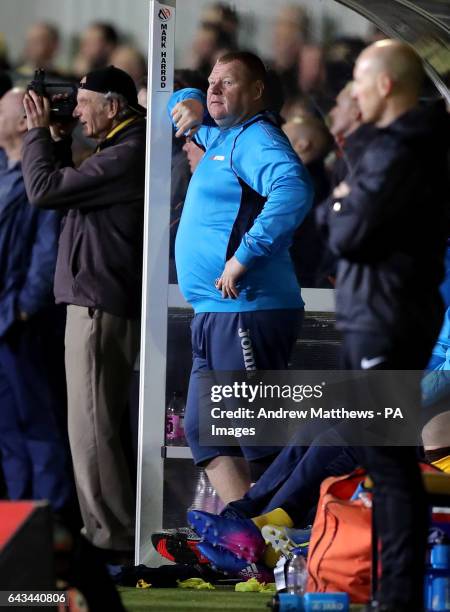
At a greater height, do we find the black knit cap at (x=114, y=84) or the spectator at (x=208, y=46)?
the spectator at (x=208, y=46)

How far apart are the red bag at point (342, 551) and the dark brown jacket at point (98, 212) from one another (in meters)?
1.13

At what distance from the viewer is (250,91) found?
163 inches

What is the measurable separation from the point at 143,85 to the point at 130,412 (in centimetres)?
114

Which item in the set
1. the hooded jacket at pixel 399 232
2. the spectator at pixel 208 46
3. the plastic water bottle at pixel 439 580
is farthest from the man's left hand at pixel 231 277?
the plastic water bottle at pixel 439 580

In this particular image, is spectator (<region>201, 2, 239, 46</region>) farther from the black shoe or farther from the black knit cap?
the black shoe

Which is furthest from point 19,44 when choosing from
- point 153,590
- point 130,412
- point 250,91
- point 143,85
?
point 153,590

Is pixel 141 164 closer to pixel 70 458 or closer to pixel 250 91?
pixel 250 91

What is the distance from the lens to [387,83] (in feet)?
10.2

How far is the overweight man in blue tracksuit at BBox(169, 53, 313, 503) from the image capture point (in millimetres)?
4051

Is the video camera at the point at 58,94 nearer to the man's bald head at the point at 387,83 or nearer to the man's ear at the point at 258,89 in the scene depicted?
the man's ear at the point at 258,89

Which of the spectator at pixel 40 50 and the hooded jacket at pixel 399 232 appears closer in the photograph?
the hooded jacket at pixel 399 232

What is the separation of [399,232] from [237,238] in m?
1.16

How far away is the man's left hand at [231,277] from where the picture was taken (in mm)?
4043

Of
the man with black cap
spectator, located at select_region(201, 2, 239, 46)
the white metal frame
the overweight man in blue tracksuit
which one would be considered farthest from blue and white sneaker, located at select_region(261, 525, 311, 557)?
spectator, located at select_region(201, 2, 239, 46)
